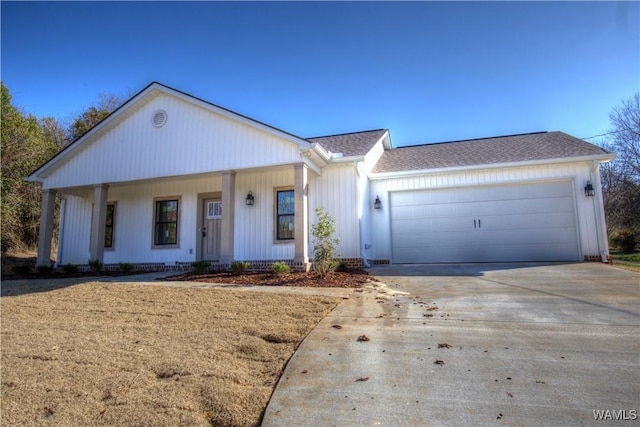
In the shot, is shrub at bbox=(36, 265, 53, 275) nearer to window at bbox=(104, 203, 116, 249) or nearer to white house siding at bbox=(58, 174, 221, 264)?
white house siding at bbox=(58, 174, 221, 264)

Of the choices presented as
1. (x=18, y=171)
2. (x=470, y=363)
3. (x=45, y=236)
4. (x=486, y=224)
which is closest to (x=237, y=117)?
(x=45, y=236)

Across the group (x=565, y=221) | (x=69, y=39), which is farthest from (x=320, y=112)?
(x=565, y=221)

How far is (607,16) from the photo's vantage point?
8.65m

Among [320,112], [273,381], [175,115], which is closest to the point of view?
[273,381]

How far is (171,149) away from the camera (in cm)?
1073

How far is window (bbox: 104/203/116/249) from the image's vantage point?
12562 mm

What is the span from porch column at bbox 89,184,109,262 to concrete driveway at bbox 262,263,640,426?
9183mm

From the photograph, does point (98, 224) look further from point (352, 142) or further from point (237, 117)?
point (352, 142)

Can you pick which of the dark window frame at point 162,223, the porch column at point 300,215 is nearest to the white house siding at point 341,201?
the porch column at point 300,215

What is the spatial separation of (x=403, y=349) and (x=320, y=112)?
→ 13.1m

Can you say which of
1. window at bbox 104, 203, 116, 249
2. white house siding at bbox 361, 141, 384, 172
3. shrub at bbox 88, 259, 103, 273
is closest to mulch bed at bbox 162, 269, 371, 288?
white house siding at bbox 361, 141, 384, 172

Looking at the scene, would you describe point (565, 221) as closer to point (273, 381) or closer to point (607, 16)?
point (607, 16)

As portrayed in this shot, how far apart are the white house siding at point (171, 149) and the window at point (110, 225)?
4.76 ft

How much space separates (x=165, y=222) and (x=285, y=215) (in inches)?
174
